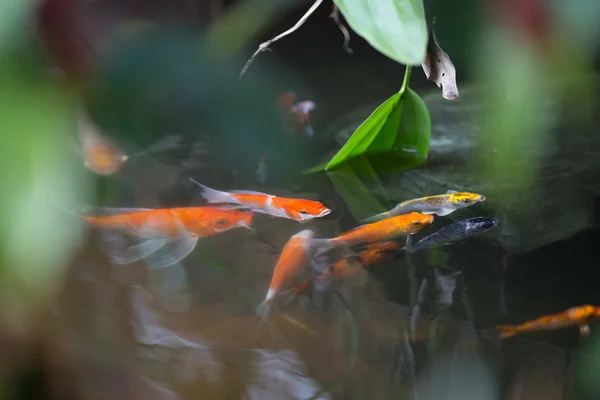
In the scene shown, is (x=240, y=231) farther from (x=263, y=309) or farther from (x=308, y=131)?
(x=308, y=131)

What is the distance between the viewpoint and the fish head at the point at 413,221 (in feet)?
2.40

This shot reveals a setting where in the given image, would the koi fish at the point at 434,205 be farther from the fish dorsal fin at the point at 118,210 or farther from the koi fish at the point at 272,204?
the fish dorsal fin at the point at 118,210

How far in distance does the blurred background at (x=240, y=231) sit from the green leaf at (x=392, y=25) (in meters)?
0.07

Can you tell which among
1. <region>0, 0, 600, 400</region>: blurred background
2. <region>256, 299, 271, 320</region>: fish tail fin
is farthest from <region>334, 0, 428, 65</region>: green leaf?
<region>256, 299, 271, 320</region>: fish tail fin

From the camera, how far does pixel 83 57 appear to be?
22 centimetres

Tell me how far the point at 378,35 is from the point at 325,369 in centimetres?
35

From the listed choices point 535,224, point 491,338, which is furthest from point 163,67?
point 535,224

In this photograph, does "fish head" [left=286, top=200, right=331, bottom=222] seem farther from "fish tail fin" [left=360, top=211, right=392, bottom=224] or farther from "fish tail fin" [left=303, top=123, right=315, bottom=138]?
"fish tail fin" [left=303, top=123, right=315, bottom=138]

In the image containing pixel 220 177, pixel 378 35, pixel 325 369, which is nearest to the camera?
pixel 378 35

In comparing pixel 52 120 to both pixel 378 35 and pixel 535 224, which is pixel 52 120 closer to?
pixel 378 35

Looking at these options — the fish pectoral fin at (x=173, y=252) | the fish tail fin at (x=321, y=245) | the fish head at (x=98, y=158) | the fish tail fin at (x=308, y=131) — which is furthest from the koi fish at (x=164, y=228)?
the fish tail fin at (x=308, y=131)

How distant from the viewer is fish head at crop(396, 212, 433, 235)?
731 mm

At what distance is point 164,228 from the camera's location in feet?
2.21

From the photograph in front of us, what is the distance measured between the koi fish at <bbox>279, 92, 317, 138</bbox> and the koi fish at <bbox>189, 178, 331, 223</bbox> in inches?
12.8
